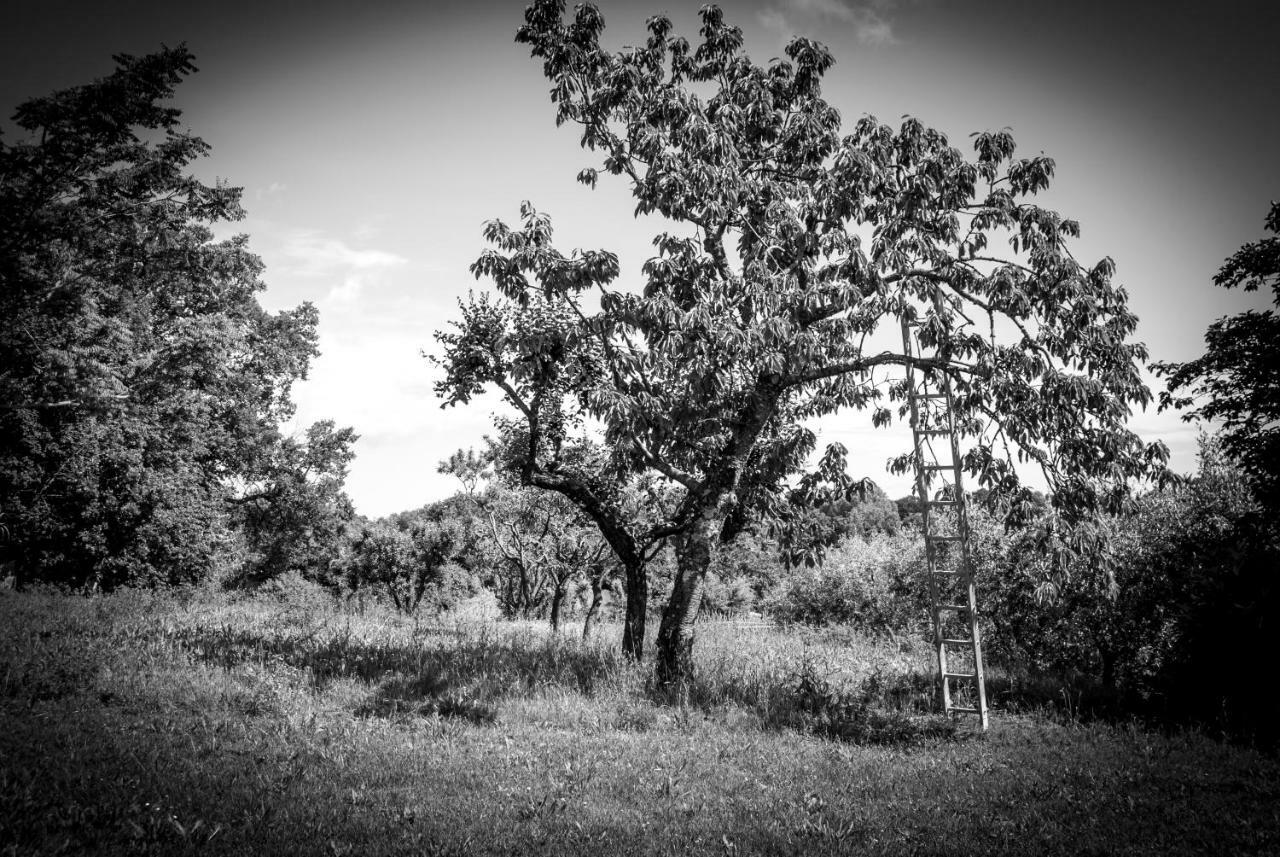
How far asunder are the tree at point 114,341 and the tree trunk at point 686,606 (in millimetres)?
21320

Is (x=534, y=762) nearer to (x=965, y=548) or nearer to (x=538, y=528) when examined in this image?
(x=965, y=548)

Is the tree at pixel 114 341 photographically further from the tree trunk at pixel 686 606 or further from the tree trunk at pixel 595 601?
the tree trunk at pixel 686 606

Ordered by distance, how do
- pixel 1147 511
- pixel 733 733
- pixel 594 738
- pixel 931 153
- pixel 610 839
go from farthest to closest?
pixel 1147 511 < pixel 931 153 < pixel 733 733 < pixel 594 738 < pixel 610 839

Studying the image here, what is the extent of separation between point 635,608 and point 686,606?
165cm

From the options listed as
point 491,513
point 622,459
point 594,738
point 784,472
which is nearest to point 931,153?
point 784,472

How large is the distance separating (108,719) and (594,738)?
6106mm

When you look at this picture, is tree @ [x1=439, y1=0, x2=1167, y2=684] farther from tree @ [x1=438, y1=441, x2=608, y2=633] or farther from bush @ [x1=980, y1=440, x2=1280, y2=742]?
tree @ [x1=438, y1=441, x2=608, y2=633]

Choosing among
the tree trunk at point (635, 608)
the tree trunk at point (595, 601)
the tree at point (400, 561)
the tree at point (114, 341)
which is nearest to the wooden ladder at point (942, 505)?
the tree trunk at point (635, 608)

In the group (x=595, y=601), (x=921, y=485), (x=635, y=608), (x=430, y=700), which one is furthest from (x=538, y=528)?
(x=921, y=485)

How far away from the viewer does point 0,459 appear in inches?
880

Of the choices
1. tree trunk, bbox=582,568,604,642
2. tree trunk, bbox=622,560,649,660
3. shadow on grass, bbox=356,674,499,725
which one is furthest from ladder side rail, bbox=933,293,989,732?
tree trunk, bbox=582,568,604,642

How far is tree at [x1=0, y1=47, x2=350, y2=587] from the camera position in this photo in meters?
20.1

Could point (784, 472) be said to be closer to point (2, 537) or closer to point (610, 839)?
point (610, 839)

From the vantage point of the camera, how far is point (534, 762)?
7.02m
